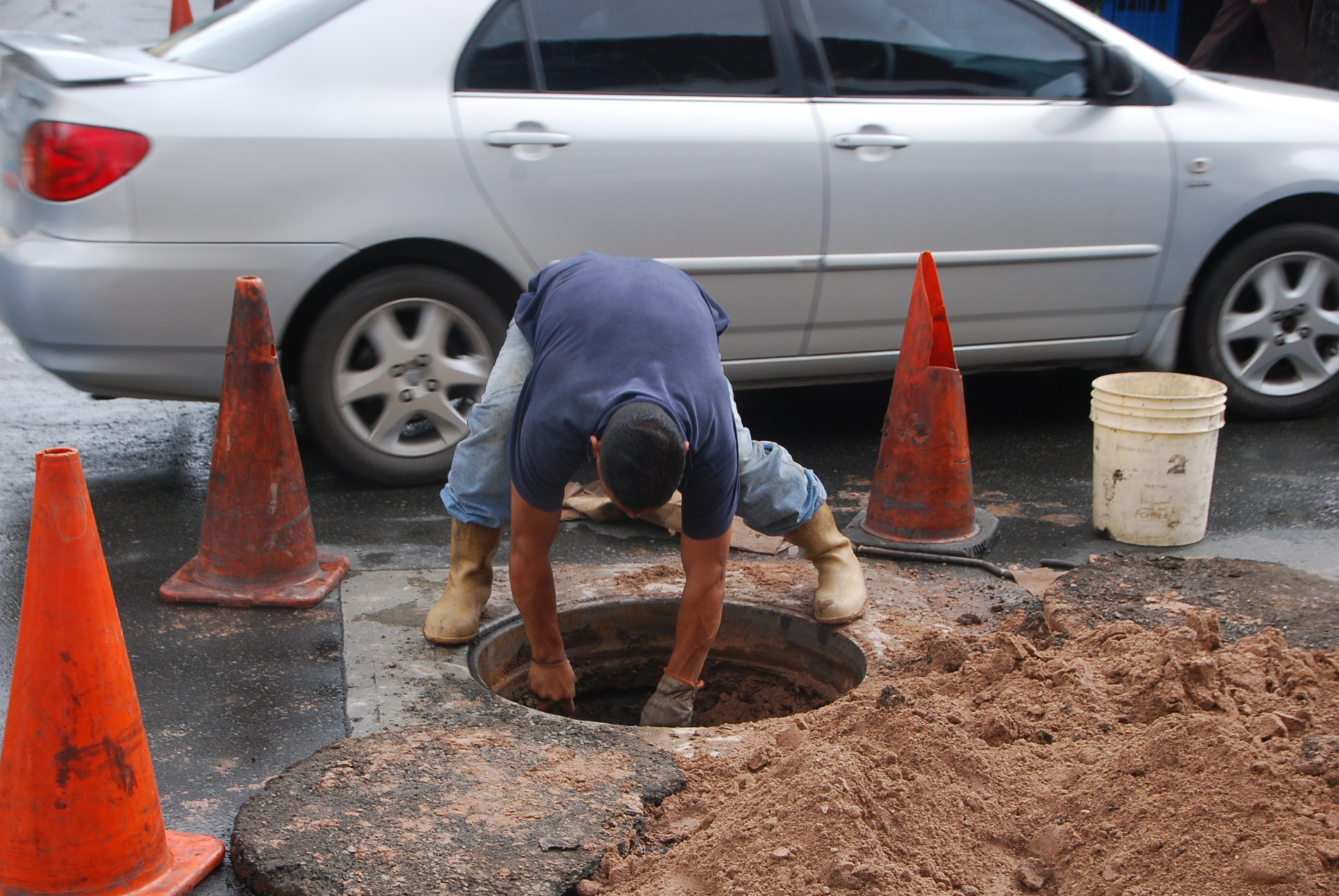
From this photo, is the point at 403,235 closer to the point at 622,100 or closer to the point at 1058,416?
the point at 622,100

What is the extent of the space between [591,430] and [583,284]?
1.55 feet

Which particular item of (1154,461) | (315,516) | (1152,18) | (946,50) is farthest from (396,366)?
(1152,18)

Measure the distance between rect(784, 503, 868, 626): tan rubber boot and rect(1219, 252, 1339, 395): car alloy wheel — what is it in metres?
2.57

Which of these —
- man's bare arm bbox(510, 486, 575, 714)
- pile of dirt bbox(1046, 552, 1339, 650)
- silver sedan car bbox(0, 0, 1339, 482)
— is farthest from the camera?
silver sedan car bbox(0, 0, 1339, 482)

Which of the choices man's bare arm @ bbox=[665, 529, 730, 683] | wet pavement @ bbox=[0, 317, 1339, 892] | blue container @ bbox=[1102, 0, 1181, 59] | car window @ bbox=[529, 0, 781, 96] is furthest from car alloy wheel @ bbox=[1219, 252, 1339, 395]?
blue container @ bbox=[1102, 0, 1181, 59]

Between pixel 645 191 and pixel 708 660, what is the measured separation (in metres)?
1.73

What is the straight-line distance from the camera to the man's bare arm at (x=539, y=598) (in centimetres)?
298

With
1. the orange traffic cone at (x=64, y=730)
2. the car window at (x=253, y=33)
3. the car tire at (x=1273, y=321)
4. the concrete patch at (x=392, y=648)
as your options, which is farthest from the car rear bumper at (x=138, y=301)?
the car tire at (x=1273, y=321)

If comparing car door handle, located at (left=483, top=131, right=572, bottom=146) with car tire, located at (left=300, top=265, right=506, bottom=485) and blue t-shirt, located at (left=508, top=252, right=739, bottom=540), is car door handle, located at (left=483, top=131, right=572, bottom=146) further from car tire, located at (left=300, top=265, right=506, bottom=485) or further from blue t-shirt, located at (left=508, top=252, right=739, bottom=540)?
blue t-shirt, located at (left=508, top=252, right=739, bottom=540)

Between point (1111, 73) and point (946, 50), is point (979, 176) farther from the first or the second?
point (1111, 73)

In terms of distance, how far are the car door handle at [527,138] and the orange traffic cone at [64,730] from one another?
242 cm

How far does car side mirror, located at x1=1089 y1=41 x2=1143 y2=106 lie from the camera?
4.92 meters

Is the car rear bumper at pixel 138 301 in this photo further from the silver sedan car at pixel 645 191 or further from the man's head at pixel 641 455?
the man's head at pixel 641 455

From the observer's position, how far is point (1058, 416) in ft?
19.2
